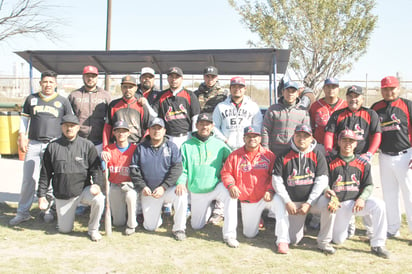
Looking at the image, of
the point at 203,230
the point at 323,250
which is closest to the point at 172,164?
the point at 203,230

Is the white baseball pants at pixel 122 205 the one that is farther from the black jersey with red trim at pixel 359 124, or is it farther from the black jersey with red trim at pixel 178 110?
the black jersey with red trim at pixel 359 124

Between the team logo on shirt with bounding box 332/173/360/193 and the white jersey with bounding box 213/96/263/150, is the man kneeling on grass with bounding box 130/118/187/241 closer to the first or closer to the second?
the white jersey with bounding box 213/96/263/150

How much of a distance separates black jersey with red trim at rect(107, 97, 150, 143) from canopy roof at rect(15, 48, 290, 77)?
1.75 metres

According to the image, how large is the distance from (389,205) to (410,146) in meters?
0.82

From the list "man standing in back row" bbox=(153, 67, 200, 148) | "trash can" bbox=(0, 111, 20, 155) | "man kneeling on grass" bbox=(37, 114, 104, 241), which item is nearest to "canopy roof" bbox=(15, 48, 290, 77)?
"man standing in back row" bbox=(153, 67, 200, 148)

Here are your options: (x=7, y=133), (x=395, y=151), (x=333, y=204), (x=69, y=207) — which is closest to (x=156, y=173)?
(x=69, y=207)

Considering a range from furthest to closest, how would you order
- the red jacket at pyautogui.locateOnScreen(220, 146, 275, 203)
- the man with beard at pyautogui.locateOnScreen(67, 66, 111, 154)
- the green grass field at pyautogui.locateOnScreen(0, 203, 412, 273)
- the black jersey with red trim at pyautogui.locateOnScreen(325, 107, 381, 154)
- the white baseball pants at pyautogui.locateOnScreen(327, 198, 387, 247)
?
1. the man with beard at pyautogui.locateOnScreen(67, 66, 111, 154)
2. the red jacket at pyautogui.locateOnScreen(220, 146, 275, 203)
3. the black jersey with red trim at pyautogui.locateOnScreen(325, 107, 381, 154)
4. the white baseball pants at pyautogui.locateOnScreen(327, 198, 387, 247)
5. the green grass field at pyautogui.locateOnScreen(0, 203, 412, 273)

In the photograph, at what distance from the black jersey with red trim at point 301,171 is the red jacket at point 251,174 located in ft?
0.90

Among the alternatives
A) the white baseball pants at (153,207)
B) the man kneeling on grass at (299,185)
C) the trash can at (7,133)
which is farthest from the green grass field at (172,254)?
the trash can at (7,133)

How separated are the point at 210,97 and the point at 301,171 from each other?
7.14 feet

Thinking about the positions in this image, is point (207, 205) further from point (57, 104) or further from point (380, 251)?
point (57, 104)

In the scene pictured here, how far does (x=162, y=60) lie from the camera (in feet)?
25.3

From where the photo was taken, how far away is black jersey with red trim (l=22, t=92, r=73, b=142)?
5191mm

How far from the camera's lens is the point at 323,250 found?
4414 millimetres
